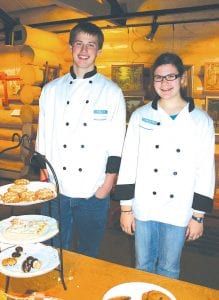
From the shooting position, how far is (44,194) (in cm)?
183

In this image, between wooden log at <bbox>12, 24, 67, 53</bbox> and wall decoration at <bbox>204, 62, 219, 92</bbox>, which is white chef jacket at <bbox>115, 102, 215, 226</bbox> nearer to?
wall decoration at <bbox>204, 62, 219, 92</bbox>

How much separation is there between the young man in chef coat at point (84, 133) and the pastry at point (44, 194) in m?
0.93

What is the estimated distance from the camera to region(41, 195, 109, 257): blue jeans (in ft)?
9.36

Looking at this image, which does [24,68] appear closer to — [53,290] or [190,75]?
[190,75]

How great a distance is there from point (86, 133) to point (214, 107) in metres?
3.99

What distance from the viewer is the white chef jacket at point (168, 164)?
2.45m

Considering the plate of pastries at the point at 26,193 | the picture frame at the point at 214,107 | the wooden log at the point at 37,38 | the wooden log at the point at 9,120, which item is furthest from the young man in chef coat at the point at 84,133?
the wooden log at the point at 9,120

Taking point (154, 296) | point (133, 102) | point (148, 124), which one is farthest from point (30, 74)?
point (154, 296)

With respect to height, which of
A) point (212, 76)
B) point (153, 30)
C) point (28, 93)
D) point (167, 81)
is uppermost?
point (153, 30)

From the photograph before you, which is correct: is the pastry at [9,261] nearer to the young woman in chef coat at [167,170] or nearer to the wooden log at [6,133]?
the young woman in chef coat at [167,170]

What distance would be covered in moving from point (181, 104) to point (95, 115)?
0.70 meters

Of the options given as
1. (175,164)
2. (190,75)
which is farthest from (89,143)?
(190,75)

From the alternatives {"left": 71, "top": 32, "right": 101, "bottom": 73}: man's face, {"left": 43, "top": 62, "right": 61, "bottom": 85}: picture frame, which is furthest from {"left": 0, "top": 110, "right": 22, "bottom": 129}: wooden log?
{"left": 71, "top": 32, "right": 101, "bottom": 73}: man's face

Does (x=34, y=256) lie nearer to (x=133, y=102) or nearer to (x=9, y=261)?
(x=9, y=261)
